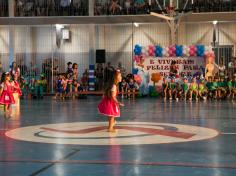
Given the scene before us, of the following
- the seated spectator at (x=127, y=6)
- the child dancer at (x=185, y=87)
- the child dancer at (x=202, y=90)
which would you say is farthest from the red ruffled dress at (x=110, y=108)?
the seated spectator at (x=127, y=6)

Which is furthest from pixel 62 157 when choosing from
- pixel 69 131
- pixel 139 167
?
pixel 69 131

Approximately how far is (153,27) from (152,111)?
13.9 metres

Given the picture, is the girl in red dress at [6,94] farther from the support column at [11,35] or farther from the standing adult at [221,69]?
the support column at [11,35]

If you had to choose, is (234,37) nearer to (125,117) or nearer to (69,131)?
(125,117)

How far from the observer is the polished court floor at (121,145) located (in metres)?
8.18

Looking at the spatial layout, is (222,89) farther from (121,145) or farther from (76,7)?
(121,145)

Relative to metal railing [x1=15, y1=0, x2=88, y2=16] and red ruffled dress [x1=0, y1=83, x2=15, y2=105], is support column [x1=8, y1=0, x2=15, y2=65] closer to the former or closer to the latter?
metal railing [x1=15, y1=0, x2=88, y2=16]

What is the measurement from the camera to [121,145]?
34.9 ft

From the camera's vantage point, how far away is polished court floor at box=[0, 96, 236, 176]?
322 inches

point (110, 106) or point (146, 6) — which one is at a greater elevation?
point (146, 6)

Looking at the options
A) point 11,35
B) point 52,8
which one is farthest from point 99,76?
point 11,35

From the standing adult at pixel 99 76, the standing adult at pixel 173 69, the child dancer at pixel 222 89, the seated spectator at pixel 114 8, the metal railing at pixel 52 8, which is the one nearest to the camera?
the child dancer at pixel 222 89

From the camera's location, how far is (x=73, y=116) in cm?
1714

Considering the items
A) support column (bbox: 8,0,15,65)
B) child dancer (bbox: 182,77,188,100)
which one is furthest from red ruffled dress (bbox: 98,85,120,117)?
support column (bbox: 8,0,15,65)
